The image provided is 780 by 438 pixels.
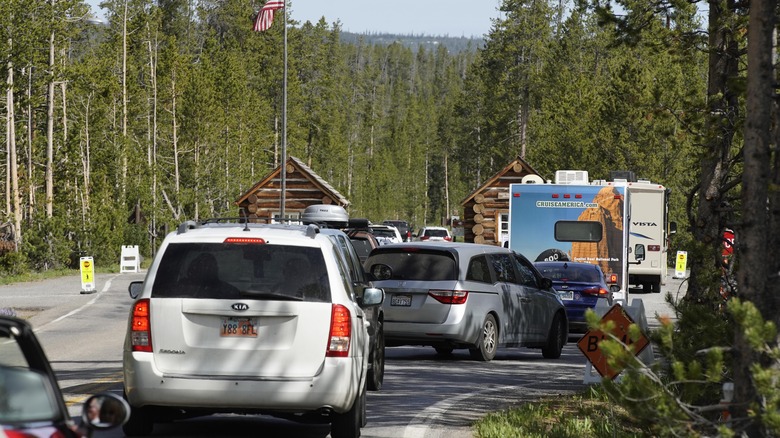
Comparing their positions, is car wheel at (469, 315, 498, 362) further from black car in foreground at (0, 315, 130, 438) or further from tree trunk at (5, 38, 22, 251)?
tree trunk at (5, 38, 22, 251)

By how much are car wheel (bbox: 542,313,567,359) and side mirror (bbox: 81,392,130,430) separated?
601 inches

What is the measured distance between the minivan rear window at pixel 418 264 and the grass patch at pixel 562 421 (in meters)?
4.73

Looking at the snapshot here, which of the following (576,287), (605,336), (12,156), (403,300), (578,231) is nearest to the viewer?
(605,336)

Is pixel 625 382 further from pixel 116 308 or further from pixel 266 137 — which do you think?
pixel 266 137

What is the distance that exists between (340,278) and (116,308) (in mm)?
20022

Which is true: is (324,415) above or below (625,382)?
below

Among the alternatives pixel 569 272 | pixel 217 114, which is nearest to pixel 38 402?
pixel 569 272

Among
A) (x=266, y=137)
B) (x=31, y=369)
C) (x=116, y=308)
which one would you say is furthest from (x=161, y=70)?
(x=31, y=369)

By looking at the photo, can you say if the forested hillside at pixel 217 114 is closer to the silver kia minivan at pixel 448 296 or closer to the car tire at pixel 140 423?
the silver kia minivan at pixel 448 296

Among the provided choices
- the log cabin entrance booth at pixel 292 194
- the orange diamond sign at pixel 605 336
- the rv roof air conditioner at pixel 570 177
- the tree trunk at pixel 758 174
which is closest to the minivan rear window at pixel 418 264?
the orange diamond sign at pixel 605 336

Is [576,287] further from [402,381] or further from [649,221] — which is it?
[649,221]

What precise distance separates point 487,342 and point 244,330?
9179 millimetres

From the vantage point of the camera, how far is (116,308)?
29.1 metres

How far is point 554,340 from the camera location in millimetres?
20234
